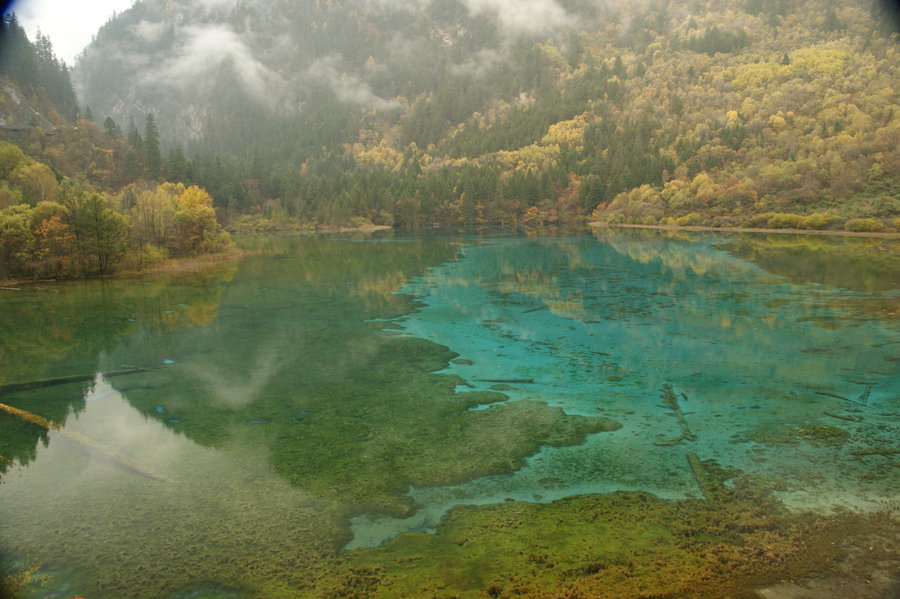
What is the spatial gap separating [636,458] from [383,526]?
4.64 m

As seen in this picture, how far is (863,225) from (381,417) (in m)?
72.2

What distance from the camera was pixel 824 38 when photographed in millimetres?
162000

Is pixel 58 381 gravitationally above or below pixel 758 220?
below

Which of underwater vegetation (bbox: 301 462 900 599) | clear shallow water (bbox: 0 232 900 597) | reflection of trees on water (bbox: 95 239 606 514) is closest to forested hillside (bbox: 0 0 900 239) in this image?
reflection of trees on water (bbox: 95 239 606 514)

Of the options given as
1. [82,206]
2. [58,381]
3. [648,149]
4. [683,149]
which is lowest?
[58,381]

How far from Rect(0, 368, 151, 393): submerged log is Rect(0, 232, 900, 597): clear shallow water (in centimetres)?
47

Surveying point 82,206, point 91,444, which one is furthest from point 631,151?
point 91,444

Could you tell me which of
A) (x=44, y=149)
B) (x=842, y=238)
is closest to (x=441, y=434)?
(x=842, y=238)

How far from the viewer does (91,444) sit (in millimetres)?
10438

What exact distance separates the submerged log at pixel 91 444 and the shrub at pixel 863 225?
7621cm

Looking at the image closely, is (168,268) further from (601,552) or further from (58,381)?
(601,552)

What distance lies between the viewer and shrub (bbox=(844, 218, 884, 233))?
61875mm

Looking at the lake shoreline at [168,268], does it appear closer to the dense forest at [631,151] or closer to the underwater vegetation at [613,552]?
the dense forest at [631,151]

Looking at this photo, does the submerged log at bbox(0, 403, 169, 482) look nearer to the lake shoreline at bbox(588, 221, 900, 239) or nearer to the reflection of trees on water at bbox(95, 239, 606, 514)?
the reflection of trees on water at bbox(95, 239, 606, 514)
